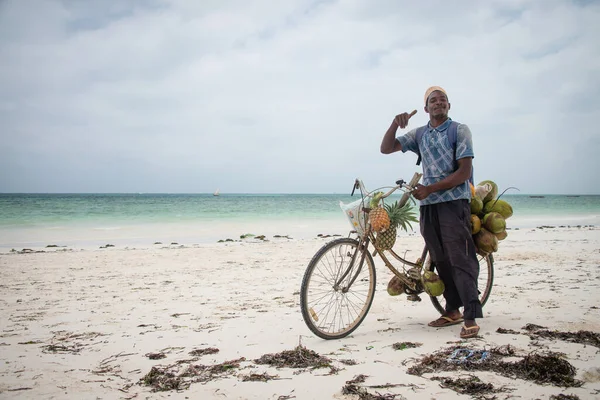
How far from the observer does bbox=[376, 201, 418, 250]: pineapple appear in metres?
3.57

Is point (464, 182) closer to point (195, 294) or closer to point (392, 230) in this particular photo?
point (392, 230)

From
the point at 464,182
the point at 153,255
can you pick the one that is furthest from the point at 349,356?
the point at 153,255

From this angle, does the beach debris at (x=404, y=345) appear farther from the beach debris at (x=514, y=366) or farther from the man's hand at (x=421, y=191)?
the man's hand at (x=421, y=191)

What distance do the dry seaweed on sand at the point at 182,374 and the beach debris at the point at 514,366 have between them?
1.30 meters

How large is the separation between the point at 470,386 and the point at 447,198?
5.32 ft

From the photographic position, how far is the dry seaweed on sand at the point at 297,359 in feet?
9.47

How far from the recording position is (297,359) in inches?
116

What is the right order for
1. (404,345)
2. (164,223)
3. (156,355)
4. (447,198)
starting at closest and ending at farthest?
1. (156,355)
2. (404,345)
3. (447,198)
4. (164,223)

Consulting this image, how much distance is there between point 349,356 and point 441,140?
6.64 ft

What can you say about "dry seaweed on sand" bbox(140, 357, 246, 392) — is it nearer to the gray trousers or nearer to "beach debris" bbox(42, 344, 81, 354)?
"beach debris" bbox(42, 344, 81, 354)

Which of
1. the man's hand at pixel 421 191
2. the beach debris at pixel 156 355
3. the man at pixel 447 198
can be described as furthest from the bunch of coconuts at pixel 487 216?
the beach debris at pixel 156 355

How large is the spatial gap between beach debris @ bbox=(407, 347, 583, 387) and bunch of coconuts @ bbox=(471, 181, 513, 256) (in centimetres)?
100

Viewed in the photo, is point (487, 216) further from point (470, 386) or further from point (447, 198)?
point (470, 386)

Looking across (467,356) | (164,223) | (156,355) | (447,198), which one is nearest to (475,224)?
(447,198)
